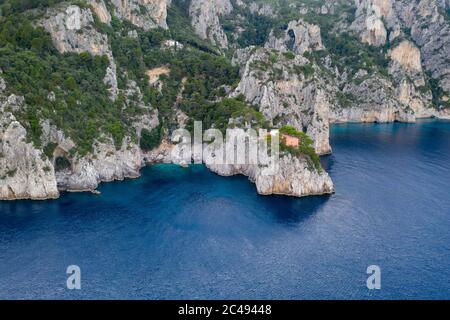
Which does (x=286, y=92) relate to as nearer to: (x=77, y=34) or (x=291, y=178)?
(x=291, y=178)

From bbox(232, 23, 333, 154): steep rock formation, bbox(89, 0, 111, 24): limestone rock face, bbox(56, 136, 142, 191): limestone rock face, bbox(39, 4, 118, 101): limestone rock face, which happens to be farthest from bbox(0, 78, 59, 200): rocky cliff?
bbox(232, 23, 333, 154): steep rock formation

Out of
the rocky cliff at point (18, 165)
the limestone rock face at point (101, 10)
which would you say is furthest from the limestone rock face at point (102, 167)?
the limestone rock face at point (101, 10)

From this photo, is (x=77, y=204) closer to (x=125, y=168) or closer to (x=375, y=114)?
(x=125, y=168)

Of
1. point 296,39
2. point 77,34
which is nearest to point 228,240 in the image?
point 77,34

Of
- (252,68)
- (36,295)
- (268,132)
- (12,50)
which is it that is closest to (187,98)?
(252,68)

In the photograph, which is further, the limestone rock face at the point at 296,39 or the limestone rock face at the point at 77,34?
the limestone rock face at the point at 296,39

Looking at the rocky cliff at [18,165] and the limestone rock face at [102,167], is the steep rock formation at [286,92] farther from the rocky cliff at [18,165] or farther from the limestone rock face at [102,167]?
the rocky cliff at [18,165]
